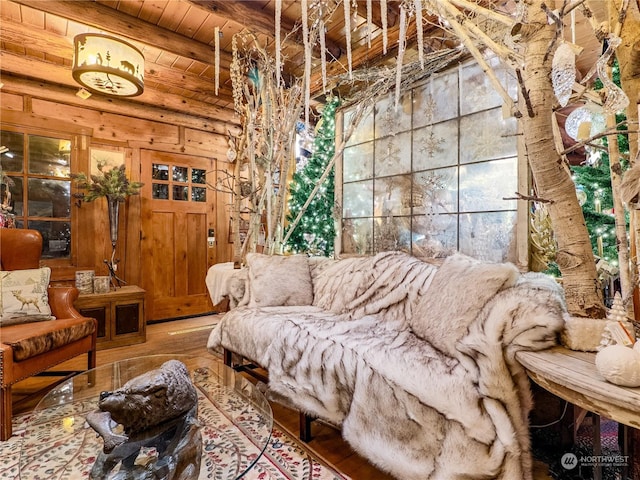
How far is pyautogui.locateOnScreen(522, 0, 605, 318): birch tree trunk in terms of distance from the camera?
103cm

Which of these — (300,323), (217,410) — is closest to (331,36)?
(300,323)

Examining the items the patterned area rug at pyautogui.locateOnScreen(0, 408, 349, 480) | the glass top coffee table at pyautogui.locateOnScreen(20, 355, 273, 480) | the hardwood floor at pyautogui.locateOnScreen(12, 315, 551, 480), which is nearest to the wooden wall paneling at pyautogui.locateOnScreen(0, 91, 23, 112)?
the hardwood floor at pyautogui.locateOnScreen(12, 315, 551, 480)

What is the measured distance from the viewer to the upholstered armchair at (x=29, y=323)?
5.32ft

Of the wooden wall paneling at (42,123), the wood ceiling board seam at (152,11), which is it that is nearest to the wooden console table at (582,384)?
the wood ceiling board seam at (152,11)

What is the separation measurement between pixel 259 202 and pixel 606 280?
2.70m

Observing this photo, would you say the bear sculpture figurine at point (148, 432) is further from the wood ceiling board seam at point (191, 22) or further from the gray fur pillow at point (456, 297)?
the wood ceiling board seam at point (191, 22)

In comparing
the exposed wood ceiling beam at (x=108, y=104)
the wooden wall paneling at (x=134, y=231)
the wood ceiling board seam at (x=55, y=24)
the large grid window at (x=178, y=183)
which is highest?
the wood ceiling board seam at (x=55, y=24)

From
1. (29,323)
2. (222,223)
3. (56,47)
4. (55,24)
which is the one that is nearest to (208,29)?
(55,24)

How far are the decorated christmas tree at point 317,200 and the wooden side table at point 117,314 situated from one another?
Result: 1698mm

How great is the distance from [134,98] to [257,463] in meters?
4.17

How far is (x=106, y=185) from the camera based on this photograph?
3.28 m

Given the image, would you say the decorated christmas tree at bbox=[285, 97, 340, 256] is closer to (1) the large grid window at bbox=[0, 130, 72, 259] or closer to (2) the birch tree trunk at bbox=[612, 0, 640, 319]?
(1) the large grid window at bbox=[0, 130, 72, 259]

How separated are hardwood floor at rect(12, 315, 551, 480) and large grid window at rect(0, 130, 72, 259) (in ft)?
4.36

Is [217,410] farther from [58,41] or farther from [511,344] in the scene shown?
[58,41]
